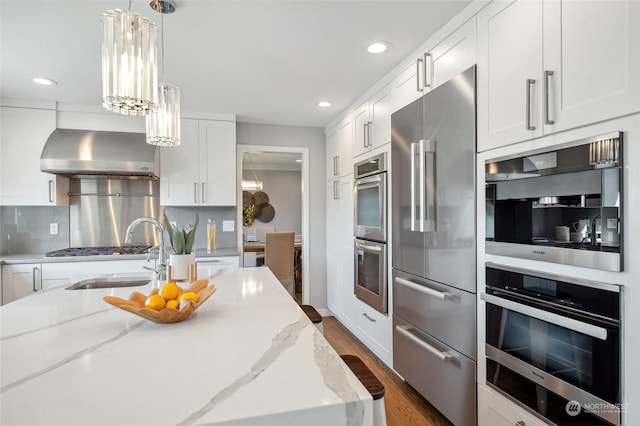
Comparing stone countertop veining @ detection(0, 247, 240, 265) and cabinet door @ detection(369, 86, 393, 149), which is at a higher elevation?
cabinet door @ detection(369, 86, 393, 149)

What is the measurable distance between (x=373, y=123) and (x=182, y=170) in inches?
82.3

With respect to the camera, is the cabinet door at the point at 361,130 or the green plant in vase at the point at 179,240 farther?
the cabinet door at the point at 361,130

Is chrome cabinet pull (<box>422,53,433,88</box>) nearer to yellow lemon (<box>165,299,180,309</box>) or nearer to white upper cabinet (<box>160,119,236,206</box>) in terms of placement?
yellow lemon (<box>165,299,180,309</box>)

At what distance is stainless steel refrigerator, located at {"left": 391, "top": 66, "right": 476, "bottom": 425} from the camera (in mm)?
1863

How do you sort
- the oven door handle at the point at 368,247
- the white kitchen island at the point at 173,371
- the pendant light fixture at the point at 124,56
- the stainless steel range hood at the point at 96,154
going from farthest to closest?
1. the stainless steel range hood at the point at 96,154
2. the oven door handle at the point at 368,247
3. the pendant light fixture at the point at 124,56
4. the white kitchen island at the point at 173,371

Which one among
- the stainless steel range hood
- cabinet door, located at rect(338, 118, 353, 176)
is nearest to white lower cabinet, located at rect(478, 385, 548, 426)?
cabinet door, located at rect(338, 118, 353, 176)

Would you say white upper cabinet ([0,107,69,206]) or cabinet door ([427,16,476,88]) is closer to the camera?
cabinet door ([427,16,476,88])

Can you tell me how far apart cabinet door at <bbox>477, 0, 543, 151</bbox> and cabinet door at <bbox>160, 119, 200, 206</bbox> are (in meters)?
2.94

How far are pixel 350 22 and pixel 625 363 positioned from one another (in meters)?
2.01

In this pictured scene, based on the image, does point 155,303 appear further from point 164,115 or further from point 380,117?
point 380,117

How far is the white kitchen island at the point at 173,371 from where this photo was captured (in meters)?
0.70

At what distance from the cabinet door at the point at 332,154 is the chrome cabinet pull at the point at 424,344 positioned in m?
1.96

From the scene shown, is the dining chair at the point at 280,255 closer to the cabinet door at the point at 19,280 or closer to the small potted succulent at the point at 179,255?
the cabinet door at the point at 19,280

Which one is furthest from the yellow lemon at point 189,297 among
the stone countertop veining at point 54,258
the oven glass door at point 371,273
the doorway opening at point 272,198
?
the doorway opening at point 272,198
